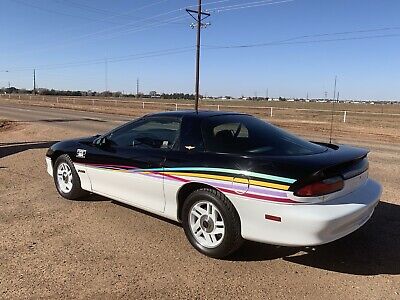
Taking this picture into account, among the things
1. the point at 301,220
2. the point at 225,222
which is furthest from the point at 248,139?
the point at 301,220

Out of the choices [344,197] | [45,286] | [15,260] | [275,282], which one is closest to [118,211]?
[15,260]

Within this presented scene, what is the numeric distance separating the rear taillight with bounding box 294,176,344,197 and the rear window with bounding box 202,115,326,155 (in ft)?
1.94

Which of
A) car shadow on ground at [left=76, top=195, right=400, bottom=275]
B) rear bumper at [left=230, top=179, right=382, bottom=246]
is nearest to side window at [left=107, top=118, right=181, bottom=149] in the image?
rear bumper at [left=230, top=179, right=382, bottom=246]

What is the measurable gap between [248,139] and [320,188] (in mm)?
1035

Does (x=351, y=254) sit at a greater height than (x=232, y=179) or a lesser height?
lesser

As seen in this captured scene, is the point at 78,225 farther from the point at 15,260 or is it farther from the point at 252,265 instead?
the point at 252,265

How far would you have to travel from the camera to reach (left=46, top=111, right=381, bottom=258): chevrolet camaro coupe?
11.0ft

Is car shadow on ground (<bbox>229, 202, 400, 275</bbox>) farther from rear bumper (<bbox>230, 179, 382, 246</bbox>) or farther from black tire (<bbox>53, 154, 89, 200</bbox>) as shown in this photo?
black tire (<bbox>53, 154, 89, 200</bbox>)

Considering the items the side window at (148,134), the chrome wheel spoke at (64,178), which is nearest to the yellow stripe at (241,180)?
the side window at (148,134)

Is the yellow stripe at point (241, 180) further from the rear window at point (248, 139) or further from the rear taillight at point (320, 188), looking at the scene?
the rear window at point (248, 139)

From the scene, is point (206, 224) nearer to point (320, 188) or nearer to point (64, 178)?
point (320, 188)

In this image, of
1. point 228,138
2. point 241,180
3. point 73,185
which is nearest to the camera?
point 241,180

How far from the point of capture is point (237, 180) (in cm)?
355

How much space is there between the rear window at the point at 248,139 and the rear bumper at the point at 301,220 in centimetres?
61
